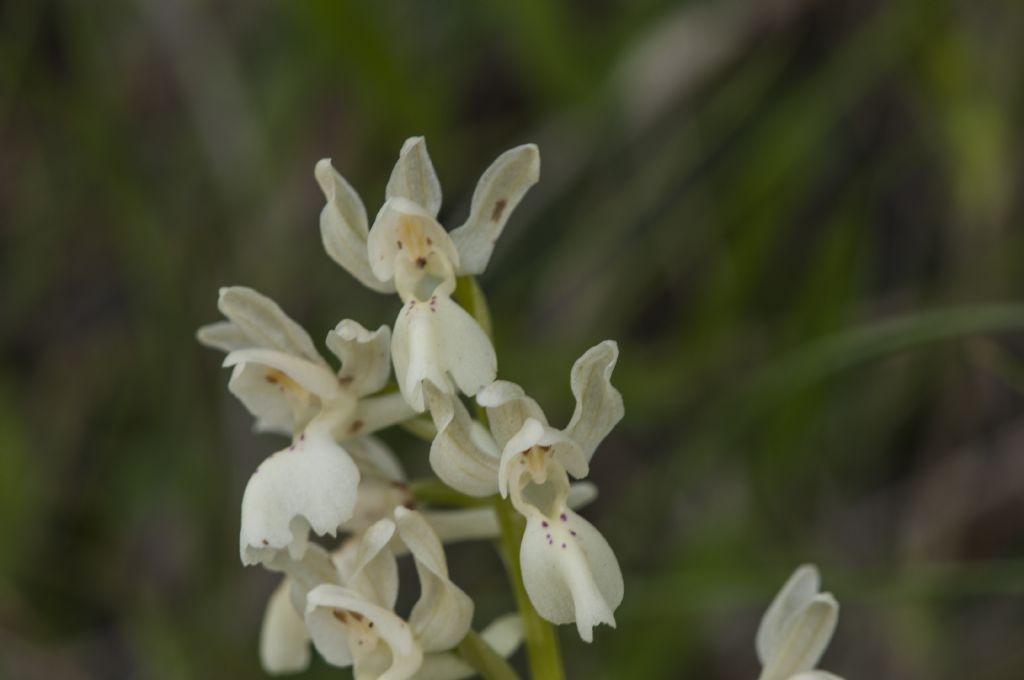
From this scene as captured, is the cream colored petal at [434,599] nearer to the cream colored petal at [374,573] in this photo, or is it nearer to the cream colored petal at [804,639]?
the cream colored petal at [374,573]

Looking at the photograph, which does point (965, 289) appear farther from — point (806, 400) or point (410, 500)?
point (410, 500)

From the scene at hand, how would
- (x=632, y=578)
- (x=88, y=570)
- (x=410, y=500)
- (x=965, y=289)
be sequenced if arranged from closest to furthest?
(x=410, y=500) → (x=632, y=578) → (x=965, y=289) → (x=88, y=570)

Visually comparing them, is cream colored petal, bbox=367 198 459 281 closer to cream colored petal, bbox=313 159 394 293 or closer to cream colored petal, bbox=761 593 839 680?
cream colored petal, bbox=313 159 394 293

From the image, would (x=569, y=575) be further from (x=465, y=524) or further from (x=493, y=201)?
(x=493, y=201)

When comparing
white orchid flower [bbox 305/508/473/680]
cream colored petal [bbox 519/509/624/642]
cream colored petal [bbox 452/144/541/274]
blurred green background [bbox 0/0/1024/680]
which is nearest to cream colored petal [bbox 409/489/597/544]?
white orchid flower [bbox 305/508/473/680]

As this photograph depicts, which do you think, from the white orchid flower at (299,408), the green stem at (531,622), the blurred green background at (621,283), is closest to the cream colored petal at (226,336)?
the white orchid flower at (299,408)

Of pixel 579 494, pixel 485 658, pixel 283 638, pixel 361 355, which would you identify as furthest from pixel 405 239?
pixel 283 638

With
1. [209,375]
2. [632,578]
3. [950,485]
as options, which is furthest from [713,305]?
[209,375]
